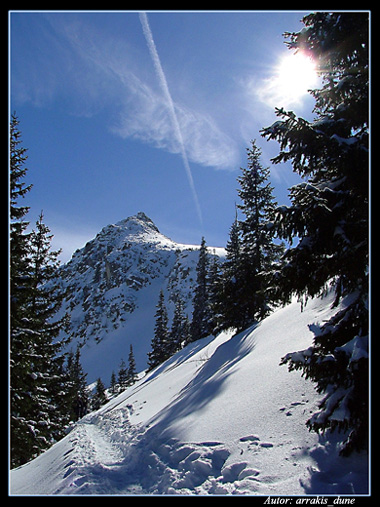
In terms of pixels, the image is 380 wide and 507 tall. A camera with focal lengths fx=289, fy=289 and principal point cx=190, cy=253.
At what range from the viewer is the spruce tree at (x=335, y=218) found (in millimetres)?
4051

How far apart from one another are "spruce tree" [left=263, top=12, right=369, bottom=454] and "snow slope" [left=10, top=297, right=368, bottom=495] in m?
0.60

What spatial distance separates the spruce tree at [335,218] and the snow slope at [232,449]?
1.96 feet

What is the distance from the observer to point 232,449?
5324 mm

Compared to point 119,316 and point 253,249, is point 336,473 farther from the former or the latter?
point 119,316

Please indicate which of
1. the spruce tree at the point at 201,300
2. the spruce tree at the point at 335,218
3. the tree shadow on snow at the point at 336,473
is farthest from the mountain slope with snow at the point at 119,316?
the spruce tree at the point at 335,218

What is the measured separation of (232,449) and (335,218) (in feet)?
14.8

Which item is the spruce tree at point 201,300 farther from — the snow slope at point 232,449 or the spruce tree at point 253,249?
the snow slope at point 232,449

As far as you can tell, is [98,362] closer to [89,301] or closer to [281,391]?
[89,301]

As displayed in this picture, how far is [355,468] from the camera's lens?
3924mm

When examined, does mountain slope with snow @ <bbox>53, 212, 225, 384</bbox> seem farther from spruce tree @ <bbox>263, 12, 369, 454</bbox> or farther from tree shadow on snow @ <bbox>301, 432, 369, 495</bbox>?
spruce tree @ <bbox>263, 12, 369, 454</bbox>

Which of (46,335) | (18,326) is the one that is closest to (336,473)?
(18,326)
